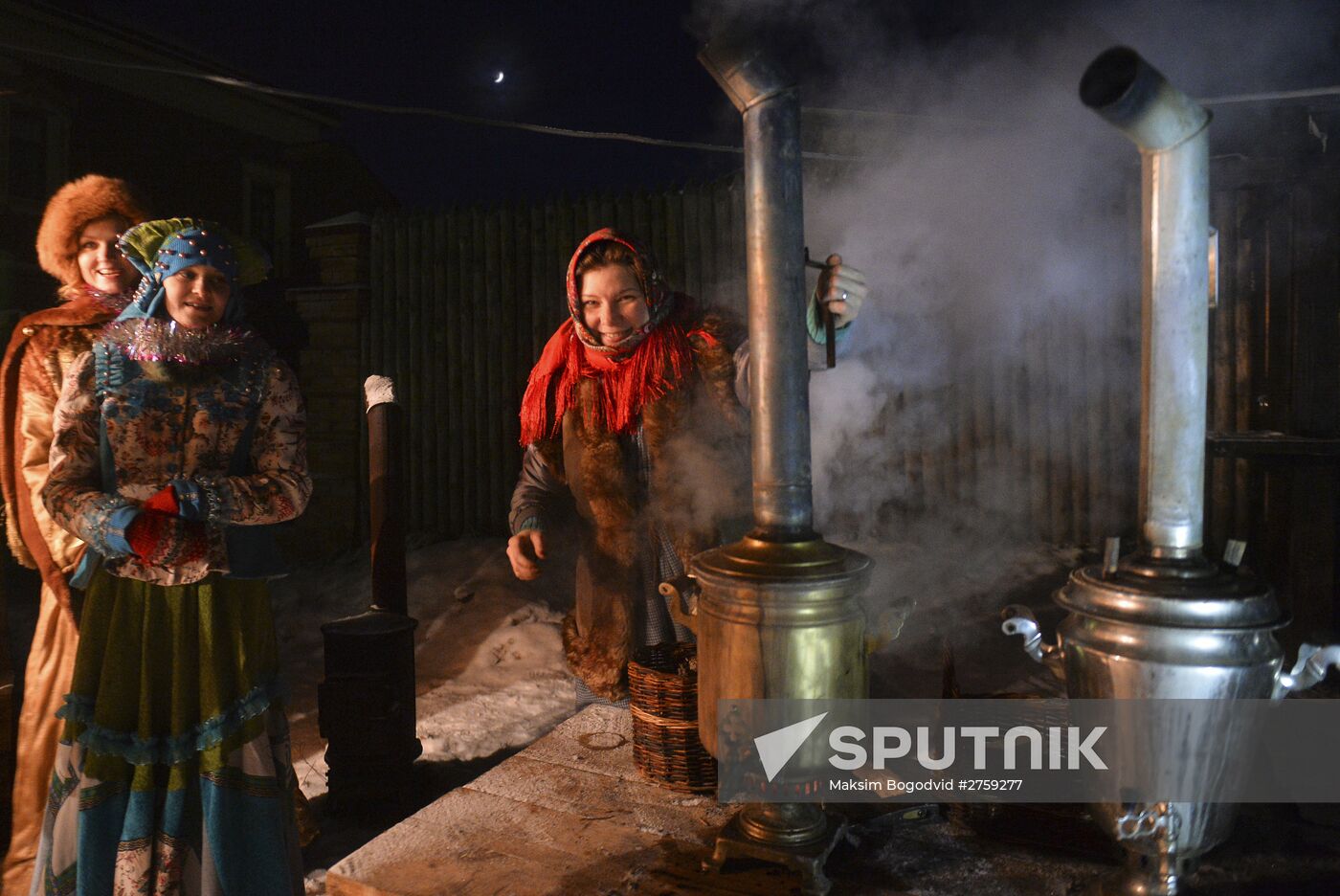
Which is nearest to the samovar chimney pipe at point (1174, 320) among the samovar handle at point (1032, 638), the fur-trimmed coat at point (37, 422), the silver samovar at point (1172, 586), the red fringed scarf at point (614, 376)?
the silver samovar at point (1172, 586)

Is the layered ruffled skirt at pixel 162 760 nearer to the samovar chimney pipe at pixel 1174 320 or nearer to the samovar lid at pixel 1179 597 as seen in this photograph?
the samovar lid at pixel 1179 597

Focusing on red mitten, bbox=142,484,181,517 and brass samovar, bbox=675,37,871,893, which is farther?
red mitten, bbox=142,484,181,517

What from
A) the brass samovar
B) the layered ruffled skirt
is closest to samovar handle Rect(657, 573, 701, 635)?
the brass samovar

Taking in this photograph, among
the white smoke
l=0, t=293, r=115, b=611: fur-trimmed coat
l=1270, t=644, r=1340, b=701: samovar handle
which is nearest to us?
l=1270, t=644, r=1340, b=701: samovar handle

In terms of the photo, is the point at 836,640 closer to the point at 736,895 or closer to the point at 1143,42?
the point at 736,895

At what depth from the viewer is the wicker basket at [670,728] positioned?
3.15m

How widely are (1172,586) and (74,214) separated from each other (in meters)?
4.34

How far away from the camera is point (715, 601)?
7.89ft

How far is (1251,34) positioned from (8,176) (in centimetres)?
1443

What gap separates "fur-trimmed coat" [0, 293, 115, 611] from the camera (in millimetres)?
3291

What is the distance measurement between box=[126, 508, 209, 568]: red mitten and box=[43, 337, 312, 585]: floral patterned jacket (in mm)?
36

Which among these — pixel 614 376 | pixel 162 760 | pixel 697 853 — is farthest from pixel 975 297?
pixel 162 760

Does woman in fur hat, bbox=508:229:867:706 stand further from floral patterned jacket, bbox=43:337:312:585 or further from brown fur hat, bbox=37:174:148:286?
brown fur hat, bbox=37:174:148:286

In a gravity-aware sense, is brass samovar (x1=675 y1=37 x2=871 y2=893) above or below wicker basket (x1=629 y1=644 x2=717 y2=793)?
above
